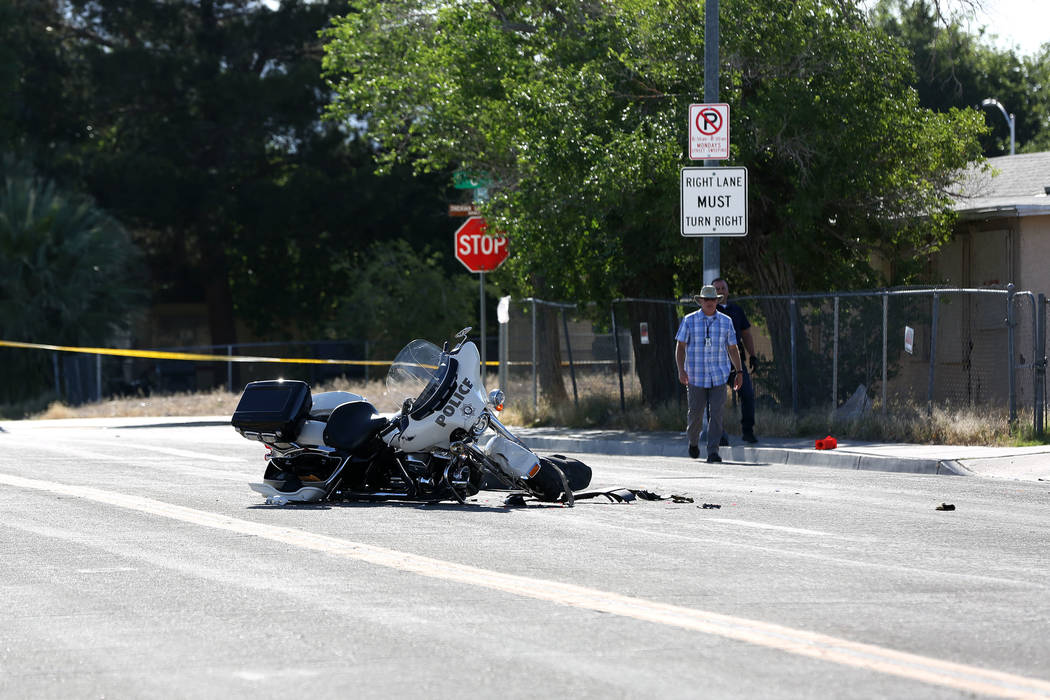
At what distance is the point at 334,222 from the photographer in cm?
4416

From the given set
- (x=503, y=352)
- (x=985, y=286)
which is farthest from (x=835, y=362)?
(x=503, y=352)

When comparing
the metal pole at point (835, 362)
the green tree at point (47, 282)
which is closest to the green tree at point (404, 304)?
the green tree at point (47, 282)

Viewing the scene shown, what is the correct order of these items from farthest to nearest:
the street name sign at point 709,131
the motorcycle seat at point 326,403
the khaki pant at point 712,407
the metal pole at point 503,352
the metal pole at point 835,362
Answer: the metal pole at point 503,352
the metal pole at point 835,362
the street name sign at point 709,131
the khaki pant at point 712,407
the motorcycle seat at point 326,403

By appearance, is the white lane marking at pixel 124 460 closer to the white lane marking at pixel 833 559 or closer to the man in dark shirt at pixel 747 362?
the white lane marking at pixel 833 559

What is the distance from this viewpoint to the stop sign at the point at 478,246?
2542 centimetres

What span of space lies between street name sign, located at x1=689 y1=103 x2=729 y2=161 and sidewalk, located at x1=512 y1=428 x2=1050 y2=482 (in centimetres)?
352

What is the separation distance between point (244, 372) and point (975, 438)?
29.4 m

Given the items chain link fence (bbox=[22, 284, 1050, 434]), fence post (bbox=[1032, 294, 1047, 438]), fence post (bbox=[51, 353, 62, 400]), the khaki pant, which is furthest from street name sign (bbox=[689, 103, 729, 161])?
fence post (bbox=[51, 353, 62, 400])

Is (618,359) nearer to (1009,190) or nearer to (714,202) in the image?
(714,202)

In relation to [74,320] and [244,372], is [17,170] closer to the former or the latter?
[74,320]

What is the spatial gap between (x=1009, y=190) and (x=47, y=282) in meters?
20.3

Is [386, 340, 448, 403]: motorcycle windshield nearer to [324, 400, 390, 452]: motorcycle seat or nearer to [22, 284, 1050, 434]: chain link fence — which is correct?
[324, 400, 390, 452]: motorcycle seat

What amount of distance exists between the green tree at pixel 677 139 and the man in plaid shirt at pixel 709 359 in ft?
12.2

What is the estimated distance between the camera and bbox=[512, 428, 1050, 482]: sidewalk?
52.1ft
